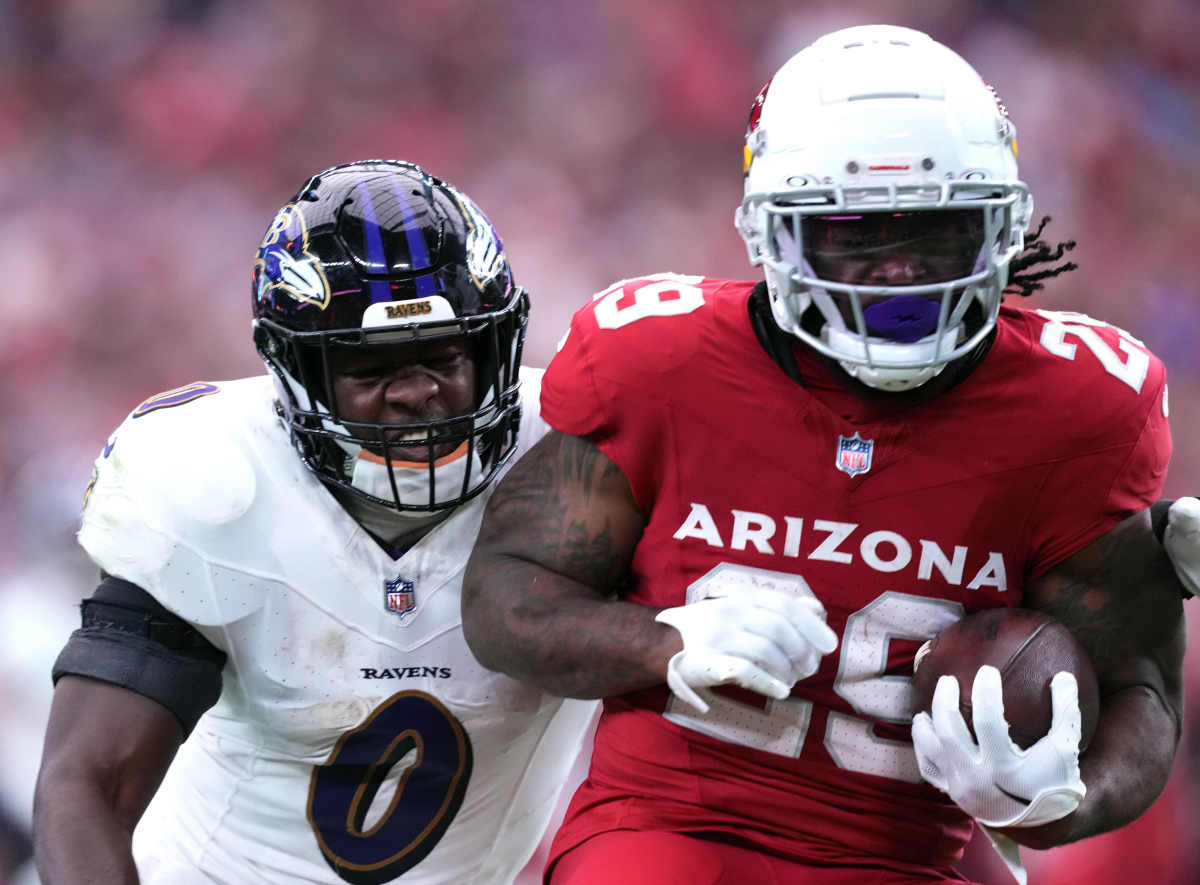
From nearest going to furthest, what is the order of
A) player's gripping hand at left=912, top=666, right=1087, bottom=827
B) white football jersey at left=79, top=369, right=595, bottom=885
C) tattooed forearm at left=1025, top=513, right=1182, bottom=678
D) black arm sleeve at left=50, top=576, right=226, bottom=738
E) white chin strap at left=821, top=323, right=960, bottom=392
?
player's gripping hand at left=912, top=666, right=1087, bottom=827 < white chin strap at left=821, top=323, right=960, bottom=392 < tattooed forearm at left=1025, top=513, right=1182, bottom=678 < black arm sleeve at left=50, top=576, right=226, bottom=738 < white football jersey at left=79, top=369, right=595, bottom=885

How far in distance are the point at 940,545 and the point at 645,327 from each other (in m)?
0.45

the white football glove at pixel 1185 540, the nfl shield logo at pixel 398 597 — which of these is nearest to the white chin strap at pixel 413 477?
the nfl shield logo at pixel 398 597

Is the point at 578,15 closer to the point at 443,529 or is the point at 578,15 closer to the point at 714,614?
the point at 443,529

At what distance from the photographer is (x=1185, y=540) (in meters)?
1.76

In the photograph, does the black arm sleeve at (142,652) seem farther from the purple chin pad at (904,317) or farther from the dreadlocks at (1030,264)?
the dreadlocks at (1030,264)

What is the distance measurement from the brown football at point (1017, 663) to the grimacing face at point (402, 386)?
0.71 meters

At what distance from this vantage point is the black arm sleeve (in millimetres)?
1894

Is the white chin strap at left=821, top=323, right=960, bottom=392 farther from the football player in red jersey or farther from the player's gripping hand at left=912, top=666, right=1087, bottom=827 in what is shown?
the player's gripping hand at left=912, top=666, right=1087, bottom=827

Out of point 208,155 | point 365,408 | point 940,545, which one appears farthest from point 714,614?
point 208,155

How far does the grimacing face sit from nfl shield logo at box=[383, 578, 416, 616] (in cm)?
18

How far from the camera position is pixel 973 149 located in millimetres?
1749

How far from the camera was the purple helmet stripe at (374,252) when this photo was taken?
198 centimetres

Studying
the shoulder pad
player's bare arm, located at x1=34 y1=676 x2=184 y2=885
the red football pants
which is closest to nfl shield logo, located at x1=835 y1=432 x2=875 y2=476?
the red football pants

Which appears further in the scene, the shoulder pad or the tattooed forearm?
the shoulder pad
